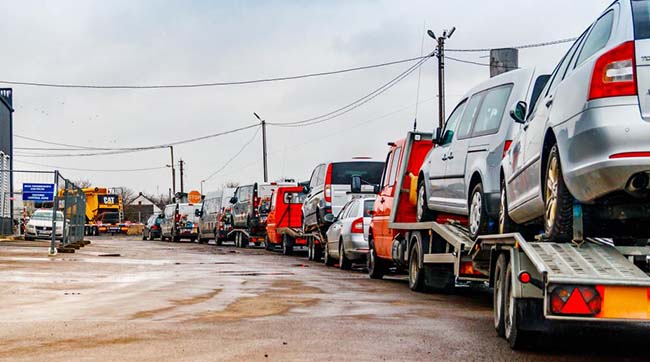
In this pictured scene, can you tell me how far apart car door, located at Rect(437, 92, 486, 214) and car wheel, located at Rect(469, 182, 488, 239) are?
456 millimetres

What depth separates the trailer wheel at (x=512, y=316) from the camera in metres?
7.05

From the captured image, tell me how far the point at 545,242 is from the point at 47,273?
11627 millimetres

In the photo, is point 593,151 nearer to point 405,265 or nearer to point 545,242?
point 545,242

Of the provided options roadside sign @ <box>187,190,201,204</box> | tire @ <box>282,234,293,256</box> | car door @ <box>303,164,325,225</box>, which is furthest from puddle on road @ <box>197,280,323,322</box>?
roadside sign @ <box>187,190,201,204</box>

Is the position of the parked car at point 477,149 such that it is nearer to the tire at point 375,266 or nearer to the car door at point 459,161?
the car door at point 459,161

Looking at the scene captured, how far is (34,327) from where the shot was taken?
8.78 meters

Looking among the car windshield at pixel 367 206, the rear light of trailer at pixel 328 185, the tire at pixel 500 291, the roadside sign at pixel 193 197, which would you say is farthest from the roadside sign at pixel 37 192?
the roadside sign at pixel 193 197

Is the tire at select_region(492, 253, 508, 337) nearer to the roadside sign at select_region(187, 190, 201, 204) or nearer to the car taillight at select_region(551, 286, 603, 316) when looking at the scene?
the car taillight at select_region(551, 286, 603, 316)

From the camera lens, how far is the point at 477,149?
1068 cm

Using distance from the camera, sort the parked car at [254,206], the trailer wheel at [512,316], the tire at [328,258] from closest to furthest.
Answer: the trailer wheel at [512,316] < the tire at [328,258] < the parked car at [254,206]

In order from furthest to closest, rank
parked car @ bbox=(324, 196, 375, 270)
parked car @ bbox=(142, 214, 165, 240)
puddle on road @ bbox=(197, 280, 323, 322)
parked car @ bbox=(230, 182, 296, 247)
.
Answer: parked car @ bbox=(142, 214, 165, 240) < parked car @ bbox=(230, 182, 296, 247) < parked car @ bbox=(324, 196, 375, 270) < puddle on road @ bbox=(197, 280, 323, 322)

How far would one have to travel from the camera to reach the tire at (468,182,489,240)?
9.99 m

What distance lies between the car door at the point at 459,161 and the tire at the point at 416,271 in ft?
5.11

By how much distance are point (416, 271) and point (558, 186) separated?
6820 mm
